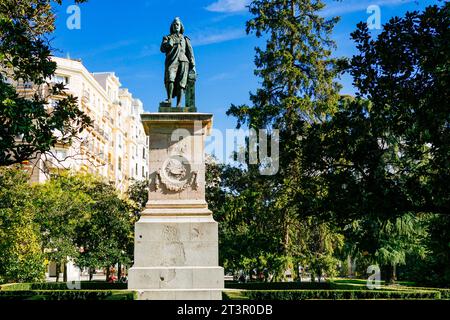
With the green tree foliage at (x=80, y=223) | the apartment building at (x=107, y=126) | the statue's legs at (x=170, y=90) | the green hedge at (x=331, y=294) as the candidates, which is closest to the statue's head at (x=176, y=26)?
the statue's legs at (x=170, y=90)

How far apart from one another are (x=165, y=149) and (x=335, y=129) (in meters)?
4.87

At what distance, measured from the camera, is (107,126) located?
65.9m

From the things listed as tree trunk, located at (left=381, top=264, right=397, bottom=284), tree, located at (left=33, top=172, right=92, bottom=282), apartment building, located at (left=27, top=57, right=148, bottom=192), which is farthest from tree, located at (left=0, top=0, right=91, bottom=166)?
apartment building, located at (left=27, top=57, right=148, bottom=192)

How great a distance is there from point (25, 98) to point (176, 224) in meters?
5.28

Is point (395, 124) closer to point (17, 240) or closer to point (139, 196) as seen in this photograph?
point (17, 240)

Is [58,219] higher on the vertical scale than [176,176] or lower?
lower

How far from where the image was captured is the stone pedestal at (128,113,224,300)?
13.5 meters

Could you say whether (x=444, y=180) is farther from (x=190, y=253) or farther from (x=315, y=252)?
(x=315, y=252)

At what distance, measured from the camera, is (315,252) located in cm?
2661

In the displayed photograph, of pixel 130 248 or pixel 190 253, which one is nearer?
pixel 190 253

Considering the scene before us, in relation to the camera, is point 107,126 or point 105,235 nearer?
point 105,235

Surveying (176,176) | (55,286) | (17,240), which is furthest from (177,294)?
(17,240)

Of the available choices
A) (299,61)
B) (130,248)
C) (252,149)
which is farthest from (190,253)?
(130,248)

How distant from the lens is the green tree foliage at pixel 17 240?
80.5 ft
